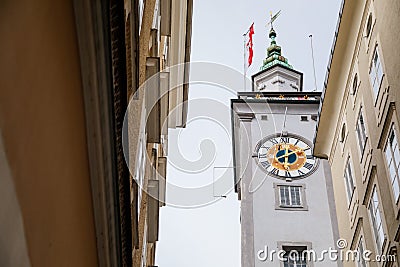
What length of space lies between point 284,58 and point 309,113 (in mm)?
13024

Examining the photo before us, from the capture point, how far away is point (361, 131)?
48.7ft

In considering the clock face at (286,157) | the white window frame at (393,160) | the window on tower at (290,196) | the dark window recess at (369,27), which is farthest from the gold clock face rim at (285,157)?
the white window frame at (393,160)

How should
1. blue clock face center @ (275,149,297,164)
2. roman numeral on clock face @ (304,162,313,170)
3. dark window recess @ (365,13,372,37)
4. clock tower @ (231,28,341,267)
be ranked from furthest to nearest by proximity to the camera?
1. blue clock face center @ (275,149,297,164)
2. roman numeral on clock face @ (304,162,313,170)
3. clock tower @ (231,28,341,267)
4. dark window recess @ (365,13,372,37)

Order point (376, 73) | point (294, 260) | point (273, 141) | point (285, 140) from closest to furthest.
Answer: point (376, 73)
point (294, 260)
point (273, 141)
point (285, 140)

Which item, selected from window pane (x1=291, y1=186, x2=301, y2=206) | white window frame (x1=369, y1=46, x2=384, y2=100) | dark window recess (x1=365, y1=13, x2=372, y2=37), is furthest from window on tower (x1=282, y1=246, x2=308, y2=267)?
white window frame (x1=369, y1=46, x2=384, y2=100)

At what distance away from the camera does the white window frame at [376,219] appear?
1297cm

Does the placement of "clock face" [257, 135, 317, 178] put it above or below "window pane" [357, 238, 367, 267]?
above

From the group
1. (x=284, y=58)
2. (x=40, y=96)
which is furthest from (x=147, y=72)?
(x=284, y=58)

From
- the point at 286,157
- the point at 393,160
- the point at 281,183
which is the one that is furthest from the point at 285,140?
the point at 393,160

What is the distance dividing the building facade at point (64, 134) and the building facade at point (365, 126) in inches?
227

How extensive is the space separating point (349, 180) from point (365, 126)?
7.00 feet

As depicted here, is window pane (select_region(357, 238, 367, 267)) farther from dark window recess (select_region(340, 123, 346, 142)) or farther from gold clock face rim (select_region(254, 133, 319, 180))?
gold clock face rim (select_region(254, 133, 319, 180))

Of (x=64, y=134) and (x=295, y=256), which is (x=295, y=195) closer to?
(x=295, y=256)

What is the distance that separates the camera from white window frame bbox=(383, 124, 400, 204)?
11.8 metres
